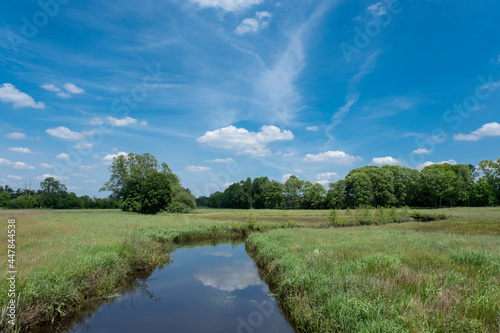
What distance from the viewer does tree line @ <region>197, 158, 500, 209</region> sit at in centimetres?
7381

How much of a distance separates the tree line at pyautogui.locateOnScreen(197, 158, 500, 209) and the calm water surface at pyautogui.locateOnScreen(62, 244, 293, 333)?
5509 cm

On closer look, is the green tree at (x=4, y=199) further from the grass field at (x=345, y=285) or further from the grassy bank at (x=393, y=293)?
the grassy bank at (x=393, y=293)

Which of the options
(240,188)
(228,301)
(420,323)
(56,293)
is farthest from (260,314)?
(240,188)

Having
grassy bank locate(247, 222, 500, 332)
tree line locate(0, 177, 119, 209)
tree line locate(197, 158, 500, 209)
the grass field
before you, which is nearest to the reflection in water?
the grass field

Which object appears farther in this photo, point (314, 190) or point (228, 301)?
point (314, 190)

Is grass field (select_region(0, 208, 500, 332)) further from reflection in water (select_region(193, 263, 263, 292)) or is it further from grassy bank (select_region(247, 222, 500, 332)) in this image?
reflection in water (select_region(193, 263, 263, 292))

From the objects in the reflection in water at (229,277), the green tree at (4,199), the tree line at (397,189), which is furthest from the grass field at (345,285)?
the green tree at (4,199)

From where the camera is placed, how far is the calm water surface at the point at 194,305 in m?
8.74

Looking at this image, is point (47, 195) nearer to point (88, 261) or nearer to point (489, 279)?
point (88, 261)

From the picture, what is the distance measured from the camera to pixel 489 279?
8148mm

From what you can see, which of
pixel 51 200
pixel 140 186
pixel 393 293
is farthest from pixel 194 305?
pixel 51 200

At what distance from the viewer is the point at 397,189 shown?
81125mm

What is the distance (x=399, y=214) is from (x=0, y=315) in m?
48.9

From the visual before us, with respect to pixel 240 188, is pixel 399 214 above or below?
below
